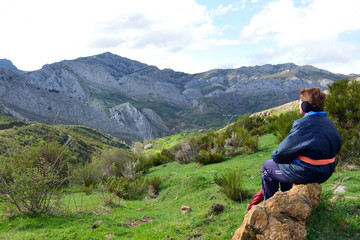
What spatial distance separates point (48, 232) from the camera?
4633 mm

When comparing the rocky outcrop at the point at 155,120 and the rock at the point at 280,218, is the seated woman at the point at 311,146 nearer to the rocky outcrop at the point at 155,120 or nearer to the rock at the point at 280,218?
the rock at the point at 280,218

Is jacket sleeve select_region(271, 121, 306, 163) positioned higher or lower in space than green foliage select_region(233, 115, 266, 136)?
higher

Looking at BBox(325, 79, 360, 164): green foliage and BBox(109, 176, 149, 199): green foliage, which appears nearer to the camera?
BBox(109, 176, 149, 199): green foliage

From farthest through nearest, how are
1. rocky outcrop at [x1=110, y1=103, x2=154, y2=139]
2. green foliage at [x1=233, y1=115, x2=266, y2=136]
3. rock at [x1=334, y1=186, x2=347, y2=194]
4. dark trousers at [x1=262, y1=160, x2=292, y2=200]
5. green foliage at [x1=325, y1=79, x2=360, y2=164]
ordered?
1. rocky outcrop at [x1=110, y1=103, x2=154, y2=139]
2. green foliage at [x1=233, y1=115, x2=266, y2=136]
3. green foliage at [x1=325, y1=79, x2=360, y2=164]
4. rock at [x1=334, y1=186, x2=347, y2=194]
5. dark trousers at [x1=262, y1=160, x2=292, y2=200]

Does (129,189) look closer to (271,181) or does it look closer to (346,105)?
(271,181)

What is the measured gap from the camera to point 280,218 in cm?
284

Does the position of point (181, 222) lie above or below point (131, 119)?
above

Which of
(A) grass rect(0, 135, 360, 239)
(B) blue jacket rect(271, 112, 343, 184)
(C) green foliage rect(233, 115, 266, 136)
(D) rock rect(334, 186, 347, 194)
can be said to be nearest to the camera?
(B) blue jacket rect(271, 112, 343, 184)

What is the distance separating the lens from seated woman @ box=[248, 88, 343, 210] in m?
2.91

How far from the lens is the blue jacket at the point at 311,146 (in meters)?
2.90

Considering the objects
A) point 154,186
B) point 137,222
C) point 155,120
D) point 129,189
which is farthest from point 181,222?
point 155,120

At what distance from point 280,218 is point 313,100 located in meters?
1.78

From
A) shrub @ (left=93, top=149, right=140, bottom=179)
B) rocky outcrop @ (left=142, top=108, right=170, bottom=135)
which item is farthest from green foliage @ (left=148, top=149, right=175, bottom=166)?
rocky outcrop @ (left=142, top=108, right=170, bottom=135)

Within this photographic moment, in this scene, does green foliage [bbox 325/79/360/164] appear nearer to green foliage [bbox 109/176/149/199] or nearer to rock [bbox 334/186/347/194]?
rock [bbox 334/186/347/194]
